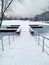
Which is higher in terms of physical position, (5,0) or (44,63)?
(5,0)

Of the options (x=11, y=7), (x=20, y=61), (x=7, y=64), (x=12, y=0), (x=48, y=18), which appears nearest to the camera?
(x=7, y=64)

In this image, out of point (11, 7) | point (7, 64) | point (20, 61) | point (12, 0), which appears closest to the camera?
point (7, 64)

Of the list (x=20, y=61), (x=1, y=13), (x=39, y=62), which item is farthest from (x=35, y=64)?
(x=1, y=13)

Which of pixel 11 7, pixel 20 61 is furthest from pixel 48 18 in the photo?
pixel 20 61

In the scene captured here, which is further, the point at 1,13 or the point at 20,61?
the point at 1,13

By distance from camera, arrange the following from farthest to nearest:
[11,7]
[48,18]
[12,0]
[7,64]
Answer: [48,18]
[11,7]
[12,0]
[7,64]

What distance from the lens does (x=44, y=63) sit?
4.89 meters

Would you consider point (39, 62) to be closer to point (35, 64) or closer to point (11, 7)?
point (35, 64)

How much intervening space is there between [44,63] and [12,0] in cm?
1843

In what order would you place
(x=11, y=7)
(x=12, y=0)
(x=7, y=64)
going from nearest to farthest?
(x=7, y=64)
(x=12, y=0)
(x=11, y=7)

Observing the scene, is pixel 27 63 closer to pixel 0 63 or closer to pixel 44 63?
pixel 44 63

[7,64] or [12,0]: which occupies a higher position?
[12,0]

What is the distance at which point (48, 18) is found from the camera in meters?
85.6

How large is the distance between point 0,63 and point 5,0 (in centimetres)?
1962
